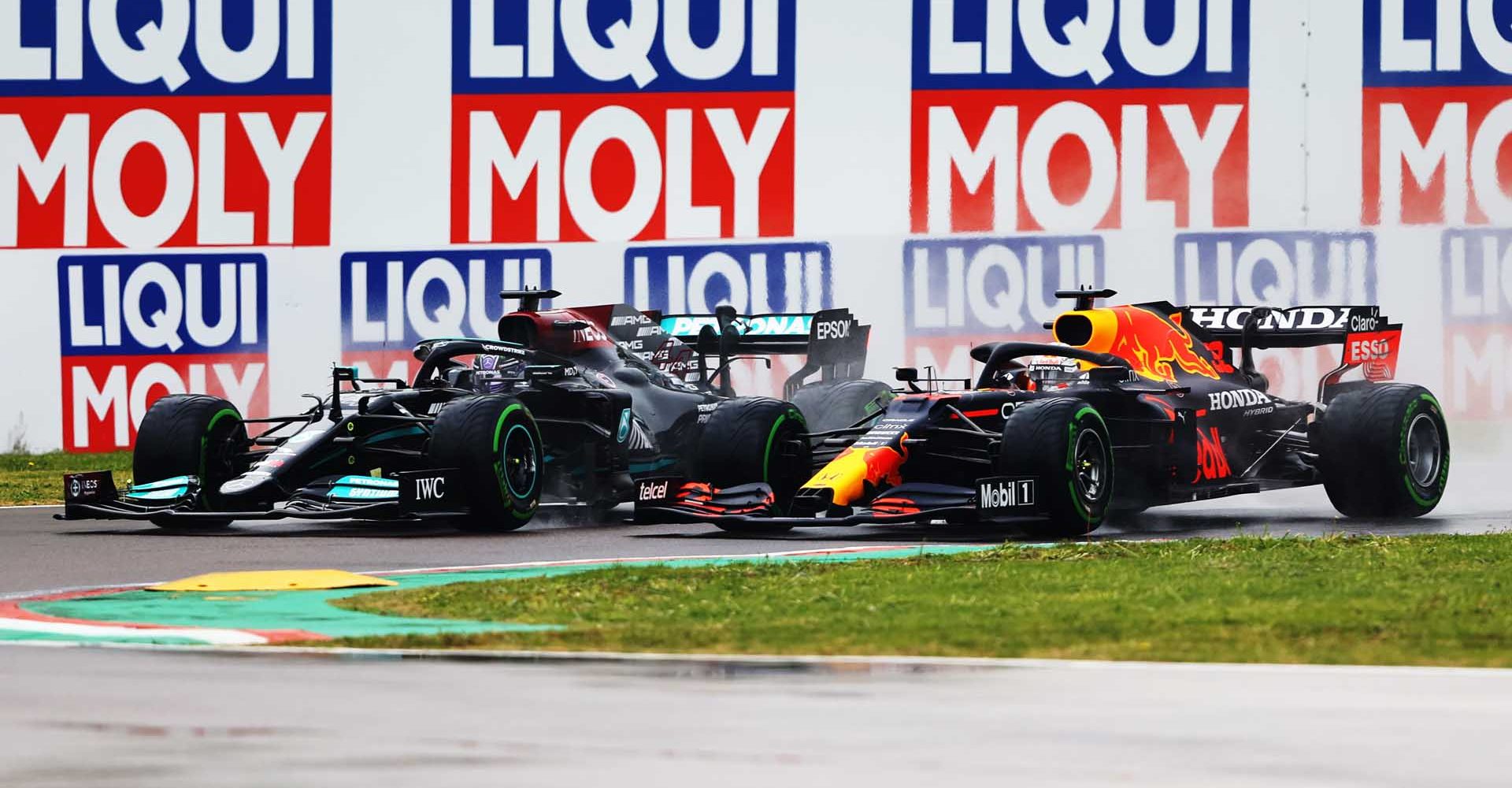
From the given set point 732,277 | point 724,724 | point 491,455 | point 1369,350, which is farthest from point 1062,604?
point 732,277

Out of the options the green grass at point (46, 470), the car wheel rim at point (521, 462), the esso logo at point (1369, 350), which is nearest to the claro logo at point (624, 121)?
the green grass at point (46, 470)

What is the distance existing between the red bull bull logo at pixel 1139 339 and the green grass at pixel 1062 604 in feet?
11.6

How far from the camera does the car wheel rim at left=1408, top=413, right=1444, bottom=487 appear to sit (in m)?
16.8

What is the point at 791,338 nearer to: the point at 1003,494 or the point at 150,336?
the point at 1003,494

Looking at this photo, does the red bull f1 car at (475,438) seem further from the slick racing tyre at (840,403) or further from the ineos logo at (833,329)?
the ineos logo at (833,329)

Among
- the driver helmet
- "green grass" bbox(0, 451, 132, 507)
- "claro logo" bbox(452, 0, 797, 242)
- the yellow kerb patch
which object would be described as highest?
"claro logo" bbox(452, 0, 797, 242)

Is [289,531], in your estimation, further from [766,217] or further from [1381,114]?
[1381,114]

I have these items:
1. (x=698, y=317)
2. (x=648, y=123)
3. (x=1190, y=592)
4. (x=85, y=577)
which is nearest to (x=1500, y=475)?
(x=698, y=317)

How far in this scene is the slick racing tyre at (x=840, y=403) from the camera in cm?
1920

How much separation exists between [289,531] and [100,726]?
1007 cm

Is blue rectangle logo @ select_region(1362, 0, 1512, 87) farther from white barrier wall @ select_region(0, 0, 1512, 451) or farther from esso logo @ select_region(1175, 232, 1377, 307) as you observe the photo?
esso logo @ select_region(1175, 232, 1377, 307)

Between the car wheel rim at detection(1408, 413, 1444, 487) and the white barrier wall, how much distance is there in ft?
23.2

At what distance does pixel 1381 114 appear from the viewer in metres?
24.7

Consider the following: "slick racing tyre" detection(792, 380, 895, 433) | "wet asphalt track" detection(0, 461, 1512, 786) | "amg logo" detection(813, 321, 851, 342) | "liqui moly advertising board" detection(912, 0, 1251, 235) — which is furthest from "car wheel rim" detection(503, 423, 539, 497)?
"liqui moly advertising board" detection(912, 0, 1251, 235)
